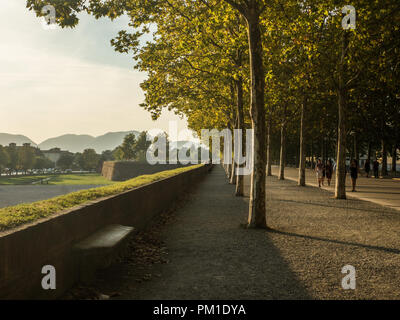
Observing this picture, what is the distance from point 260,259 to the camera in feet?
25.7

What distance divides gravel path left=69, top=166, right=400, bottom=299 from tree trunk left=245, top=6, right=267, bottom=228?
2.28 feet

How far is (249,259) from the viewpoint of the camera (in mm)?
7836

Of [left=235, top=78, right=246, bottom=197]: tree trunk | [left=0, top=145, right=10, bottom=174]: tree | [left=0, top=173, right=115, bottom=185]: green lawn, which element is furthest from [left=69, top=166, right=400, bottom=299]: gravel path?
[left=0, top=145, right=10, bottom=174]: tree

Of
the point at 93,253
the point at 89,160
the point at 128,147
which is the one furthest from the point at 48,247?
the point at 89,160

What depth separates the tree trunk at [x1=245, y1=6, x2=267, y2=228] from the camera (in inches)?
445

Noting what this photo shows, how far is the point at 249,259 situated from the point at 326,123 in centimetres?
3962

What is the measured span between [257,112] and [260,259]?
508 centimetres

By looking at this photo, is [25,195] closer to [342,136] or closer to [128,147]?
[342,136]

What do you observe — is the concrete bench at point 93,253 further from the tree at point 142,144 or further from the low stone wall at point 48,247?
the tree at point 142,144

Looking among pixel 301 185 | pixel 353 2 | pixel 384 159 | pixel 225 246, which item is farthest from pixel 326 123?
pixel 225 246

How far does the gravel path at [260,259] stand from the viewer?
5.83 m

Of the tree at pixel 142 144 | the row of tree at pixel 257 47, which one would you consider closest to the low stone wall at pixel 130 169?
the row of tree at pixel 257 47

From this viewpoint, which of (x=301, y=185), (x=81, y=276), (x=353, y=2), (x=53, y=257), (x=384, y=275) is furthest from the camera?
(x=301, y=185)
